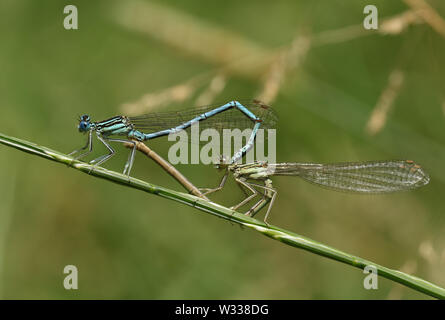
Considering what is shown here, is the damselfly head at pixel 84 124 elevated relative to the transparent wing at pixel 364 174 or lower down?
elevated

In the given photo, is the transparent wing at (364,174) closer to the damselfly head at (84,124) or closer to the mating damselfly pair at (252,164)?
the mating damselfly pair at (252,164)

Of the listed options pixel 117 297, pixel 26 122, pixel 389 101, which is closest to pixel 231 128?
pixel 389 101

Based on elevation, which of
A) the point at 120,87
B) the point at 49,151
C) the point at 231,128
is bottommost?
the point at 49,151

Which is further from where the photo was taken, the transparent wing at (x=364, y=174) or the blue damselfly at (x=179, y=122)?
the blue damselfly at (x=179, y=122)

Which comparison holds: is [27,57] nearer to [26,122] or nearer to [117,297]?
[26,122]

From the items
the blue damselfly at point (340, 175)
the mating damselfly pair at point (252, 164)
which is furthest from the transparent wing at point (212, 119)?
the blue damselfly at point (340, 175)

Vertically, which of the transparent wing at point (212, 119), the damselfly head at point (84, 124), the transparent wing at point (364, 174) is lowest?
the transparent wing at point (364, 174)

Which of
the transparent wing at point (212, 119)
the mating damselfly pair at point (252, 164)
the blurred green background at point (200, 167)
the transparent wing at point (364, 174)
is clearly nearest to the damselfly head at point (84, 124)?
the mating damselfly pair at point (252, 164)

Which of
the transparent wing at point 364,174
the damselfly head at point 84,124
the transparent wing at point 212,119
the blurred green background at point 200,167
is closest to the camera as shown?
the transparent wing at point 364,174

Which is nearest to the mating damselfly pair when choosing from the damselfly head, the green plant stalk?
the damselfly head

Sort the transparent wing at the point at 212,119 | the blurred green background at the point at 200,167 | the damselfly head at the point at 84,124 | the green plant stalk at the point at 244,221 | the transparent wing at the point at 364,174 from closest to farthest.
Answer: the green plant stalk at the point at 244,221, the transparent wing at the point at 364,174, the damselfly head at the point at 84,124, the transparent wing at the point at 212,119, the blurred green background at the point at 200,167
